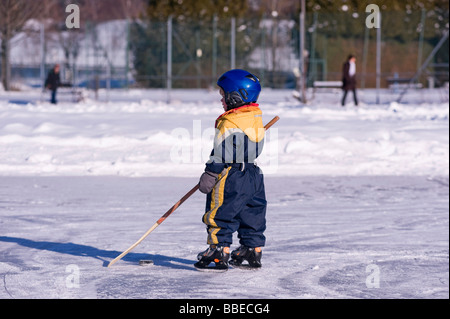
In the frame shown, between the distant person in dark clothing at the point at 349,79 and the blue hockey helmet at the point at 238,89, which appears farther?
the distant person in dark clothing at the point at 349,79

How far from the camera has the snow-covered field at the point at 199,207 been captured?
5.05m

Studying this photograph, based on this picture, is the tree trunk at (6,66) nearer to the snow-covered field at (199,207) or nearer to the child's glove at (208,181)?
the snow-covered field at (199,207)

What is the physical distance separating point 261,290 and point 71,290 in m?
1.07

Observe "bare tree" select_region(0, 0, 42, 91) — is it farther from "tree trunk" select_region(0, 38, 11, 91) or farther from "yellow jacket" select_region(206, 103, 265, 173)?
"yellow jacket" select_region(206, 103, 265, 173)

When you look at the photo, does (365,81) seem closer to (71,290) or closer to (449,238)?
(449,238)

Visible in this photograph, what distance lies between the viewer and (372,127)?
1473 cm

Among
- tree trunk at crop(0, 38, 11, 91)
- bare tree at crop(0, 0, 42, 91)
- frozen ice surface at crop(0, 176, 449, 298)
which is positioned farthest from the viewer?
tree trunk at crop(0, 38, 11, 91)

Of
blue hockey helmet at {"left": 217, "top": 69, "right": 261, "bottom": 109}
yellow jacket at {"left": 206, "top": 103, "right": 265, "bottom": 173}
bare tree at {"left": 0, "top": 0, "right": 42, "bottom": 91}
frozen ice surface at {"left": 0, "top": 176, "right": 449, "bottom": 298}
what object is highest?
bare tree at {"left": 0, "top": 0, "right": 42, "bottom": 91}

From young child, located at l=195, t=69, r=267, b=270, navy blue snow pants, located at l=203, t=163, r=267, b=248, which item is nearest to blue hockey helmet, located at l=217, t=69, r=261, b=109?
young child, located at l=195, t=69, r=267, b=270

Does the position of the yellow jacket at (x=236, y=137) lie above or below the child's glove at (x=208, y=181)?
above

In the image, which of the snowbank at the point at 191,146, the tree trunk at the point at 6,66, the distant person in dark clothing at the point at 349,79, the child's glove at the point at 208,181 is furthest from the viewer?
the tree trunk at the point at 6,66

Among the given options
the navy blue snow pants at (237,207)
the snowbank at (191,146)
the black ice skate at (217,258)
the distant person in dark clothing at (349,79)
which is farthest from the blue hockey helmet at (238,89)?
the distant person in dark clothing at (349,79)

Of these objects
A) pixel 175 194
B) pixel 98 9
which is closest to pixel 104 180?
pixel 175 194

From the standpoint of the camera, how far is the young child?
198 inches
